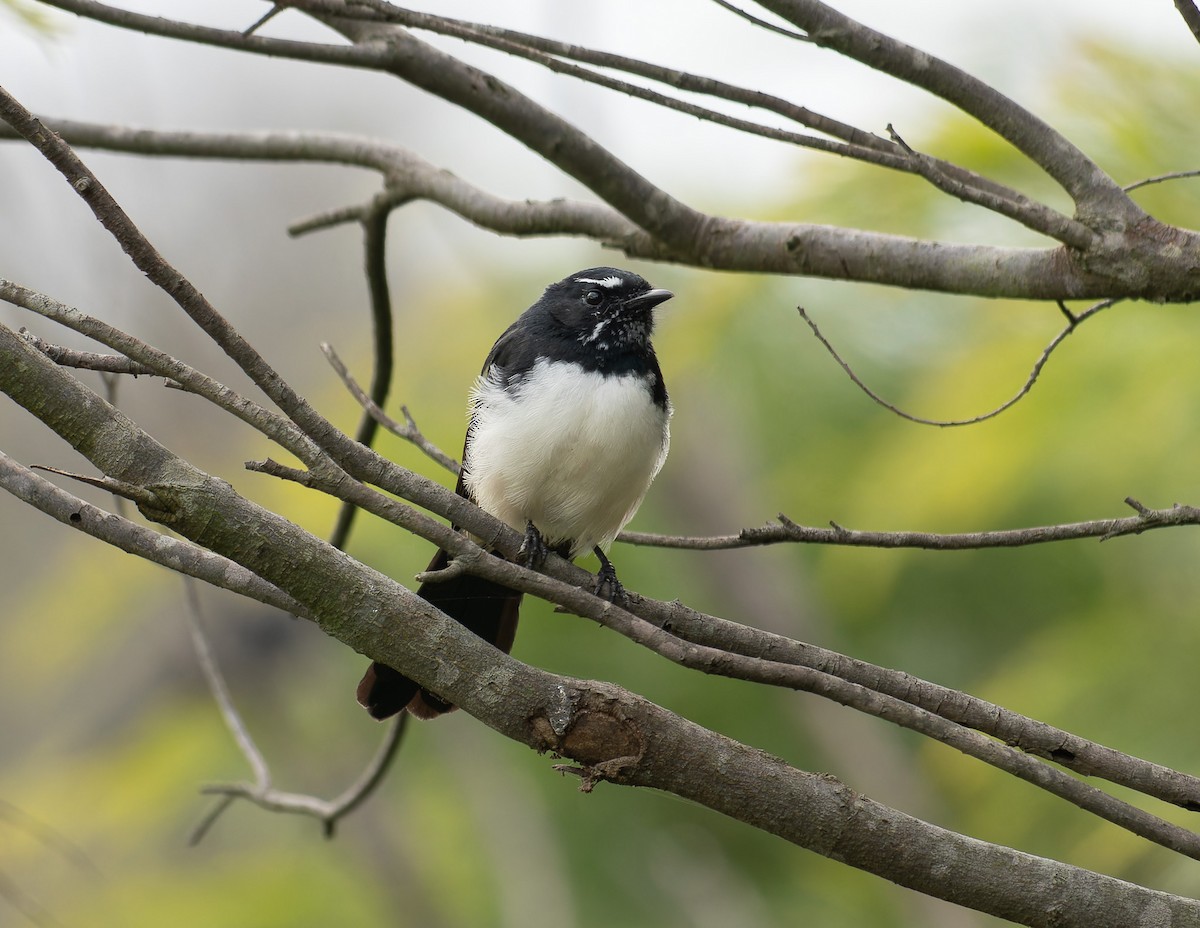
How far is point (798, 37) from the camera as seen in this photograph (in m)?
2.53

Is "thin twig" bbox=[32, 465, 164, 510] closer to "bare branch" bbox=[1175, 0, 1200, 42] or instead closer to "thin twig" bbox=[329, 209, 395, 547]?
Result: "thin twig" bbox=[329, 209, 395, 547]

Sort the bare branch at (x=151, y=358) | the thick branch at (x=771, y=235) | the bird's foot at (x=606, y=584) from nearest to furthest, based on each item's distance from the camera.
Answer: the bare branch at (x=151, y=358)
the thick branch at (x=771, y=235)
the bird's foot at (x=606, y=584)

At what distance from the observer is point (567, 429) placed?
12.9ft

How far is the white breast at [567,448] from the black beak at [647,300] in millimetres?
311

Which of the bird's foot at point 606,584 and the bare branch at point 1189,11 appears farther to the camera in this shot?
the bird's foot at point 606,584

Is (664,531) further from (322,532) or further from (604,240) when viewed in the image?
(604,240)

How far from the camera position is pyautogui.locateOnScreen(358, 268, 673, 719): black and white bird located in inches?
156

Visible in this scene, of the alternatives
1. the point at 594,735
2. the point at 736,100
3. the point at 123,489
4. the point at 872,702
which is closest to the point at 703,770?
the point at 594,735

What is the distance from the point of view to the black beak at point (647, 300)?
4301 mm

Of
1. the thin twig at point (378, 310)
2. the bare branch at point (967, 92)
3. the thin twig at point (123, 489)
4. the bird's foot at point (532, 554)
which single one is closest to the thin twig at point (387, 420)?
the bird's foot at point (532, 554)

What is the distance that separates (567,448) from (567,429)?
0.06 m

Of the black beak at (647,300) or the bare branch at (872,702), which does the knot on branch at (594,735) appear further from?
the black beak at (647,300)

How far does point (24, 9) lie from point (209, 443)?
5374 mm

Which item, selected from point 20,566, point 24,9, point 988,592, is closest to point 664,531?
point 988,592
